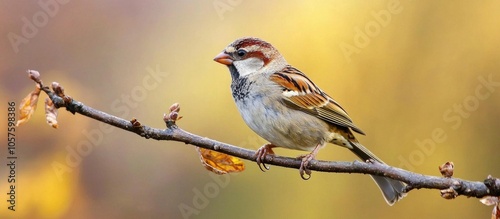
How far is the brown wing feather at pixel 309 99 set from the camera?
116 inches

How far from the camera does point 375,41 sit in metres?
4.87

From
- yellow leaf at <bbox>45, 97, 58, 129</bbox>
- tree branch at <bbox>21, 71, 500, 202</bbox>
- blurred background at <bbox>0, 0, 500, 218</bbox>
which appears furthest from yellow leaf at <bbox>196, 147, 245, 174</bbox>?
blurred background at <bbox>0, 0, 500, 218</bbox>

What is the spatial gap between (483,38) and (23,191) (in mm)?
3355

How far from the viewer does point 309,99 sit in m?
3.04

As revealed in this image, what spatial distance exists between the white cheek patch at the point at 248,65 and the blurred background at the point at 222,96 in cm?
92

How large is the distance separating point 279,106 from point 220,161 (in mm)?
642

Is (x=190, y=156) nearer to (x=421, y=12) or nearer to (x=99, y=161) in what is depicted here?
(x=99, y=161)

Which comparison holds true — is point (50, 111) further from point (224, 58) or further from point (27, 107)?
point (224, 58)

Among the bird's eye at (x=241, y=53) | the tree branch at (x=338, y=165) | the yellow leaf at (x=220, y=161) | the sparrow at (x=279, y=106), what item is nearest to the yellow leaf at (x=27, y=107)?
the tree branch at (x=338, y=165)

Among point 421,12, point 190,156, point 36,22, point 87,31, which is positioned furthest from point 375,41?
point 36,22

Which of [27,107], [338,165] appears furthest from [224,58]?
[27,107]

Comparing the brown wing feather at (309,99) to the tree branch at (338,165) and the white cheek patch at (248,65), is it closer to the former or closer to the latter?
the white cheek patch at (248,65)

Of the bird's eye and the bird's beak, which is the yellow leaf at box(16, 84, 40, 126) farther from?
the bird's eye

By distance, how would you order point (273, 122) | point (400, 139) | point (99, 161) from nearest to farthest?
point (273, 122) < point (99, 161) < point (400, 139)
